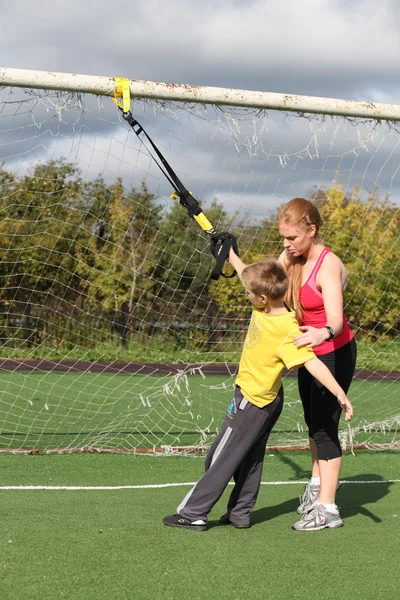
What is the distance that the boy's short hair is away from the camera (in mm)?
4301

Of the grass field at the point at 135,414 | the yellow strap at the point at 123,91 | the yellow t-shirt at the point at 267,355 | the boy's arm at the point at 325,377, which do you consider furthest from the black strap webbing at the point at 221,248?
the grass field at the point at 135,414

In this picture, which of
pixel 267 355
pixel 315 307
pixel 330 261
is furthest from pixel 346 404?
pixel 330 261

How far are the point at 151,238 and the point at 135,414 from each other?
250 centimetres

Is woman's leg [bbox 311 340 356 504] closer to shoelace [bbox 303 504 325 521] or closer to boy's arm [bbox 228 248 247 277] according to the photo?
shoelace [bbox 303 504 325 521]

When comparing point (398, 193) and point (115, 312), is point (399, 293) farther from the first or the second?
point (115, 312)

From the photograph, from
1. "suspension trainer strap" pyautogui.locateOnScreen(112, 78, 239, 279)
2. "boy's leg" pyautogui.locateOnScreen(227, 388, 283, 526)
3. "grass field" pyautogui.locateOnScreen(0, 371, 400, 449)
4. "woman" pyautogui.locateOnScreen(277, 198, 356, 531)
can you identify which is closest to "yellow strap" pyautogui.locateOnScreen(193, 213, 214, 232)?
"suspension trainer strap" pyautogui.locateOnScreen(112, 78, 239, 279)

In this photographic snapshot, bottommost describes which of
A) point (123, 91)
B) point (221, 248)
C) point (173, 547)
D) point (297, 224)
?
point (173, 547)

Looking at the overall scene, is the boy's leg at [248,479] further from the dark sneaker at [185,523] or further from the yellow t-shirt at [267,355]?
the dark sneaker at [185,523]

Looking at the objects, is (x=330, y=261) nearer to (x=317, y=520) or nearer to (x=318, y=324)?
(x=318, y=324)

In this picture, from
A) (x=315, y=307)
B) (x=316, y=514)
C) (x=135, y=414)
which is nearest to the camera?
(x=316, y=514)

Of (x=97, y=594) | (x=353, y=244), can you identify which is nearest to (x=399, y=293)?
(x=353, y=244)

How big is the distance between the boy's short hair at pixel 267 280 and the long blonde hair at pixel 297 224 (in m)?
0.36

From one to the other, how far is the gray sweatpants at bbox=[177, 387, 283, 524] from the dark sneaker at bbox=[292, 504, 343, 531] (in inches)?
12.2

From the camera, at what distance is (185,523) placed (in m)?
4.36
